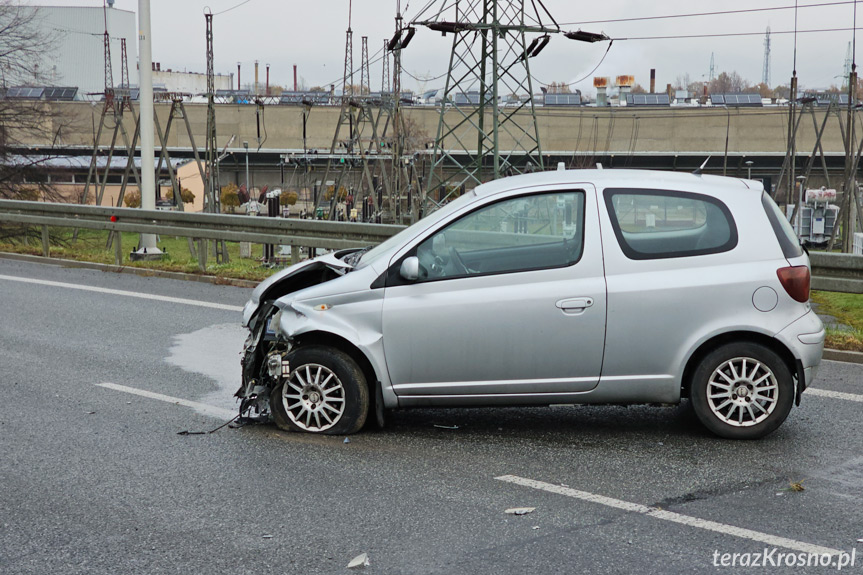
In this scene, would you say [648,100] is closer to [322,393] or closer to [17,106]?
[17,106]

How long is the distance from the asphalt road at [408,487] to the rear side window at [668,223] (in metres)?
1.26

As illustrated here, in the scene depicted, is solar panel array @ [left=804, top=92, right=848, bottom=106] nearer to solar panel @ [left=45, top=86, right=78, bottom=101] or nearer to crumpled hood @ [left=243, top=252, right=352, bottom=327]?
crumpled hood @ [left=243, top=252, right=352, bottom=327]

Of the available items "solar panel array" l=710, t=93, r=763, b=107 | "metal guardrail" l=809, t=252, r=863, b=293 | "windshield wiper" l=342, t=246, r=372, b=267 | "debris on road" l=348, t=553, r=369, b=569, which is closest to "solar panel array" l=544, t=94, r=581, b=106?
"solar panel array" l=710, t=93, r=763, b=107

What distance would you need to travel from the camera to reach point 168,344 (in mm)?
9125

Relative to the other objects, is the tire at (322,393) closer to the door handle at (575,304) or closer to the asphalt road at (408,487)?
the asphalt road at (408,487)

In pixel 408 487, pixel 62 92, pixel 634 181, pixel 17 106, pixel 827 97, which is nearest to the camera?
pixel 408 487

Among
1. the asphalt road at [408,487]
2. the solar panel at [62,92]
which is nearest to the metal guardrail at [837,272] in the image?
the asphalt road at [408,487]

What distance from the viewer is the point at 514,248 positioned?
245 inches

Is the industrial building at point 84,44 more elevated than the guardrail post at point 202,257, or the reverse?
the industrial building at point 84,44

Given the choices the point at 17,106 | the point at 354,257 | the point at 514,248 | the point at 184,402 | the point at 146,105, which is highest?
the point at 17,106

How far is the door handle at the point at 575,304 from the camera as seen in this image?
5816 mm


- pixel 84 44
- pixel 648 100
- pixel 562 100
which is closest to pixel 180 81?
pixel 84 44

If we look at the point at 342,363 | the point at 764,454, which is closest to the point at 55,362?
the point at 342,363

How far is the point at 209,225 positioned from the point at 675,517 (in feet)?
35.8
